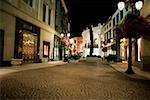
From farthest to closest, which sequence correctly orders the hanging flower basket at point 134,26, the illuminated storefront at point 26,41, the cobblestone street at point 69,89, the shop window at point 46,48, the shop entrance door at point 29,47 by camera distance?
the shop window at point 46,48
the shop entrance door at point 29,47
the illuminated storefront at point 26,41
the hanging flower basket at point 134,26
the cobblestone street at point 69,89

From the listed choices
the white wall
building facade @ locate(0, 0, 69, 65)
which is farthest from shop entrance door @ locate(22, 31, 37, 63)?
the white wall

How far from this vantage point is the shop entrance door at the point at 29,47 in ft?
77.2

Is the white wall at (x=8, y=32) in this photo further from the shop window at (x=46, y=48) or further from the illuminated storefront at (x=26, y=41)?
the shop window at (x=46, y=48)

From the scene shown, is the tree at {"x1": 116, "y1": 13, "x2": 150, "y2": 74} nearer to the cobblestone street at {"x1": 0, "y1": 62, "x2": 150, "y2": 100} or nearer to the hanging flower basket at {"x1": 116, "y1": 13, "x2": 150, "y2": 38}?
the hanging flower basket at {"x1": 116, "y1": 13, "x2": 150, "y2": 38}

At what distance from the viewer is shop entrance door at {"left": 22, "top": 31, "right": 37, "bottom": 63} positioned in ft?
77.2

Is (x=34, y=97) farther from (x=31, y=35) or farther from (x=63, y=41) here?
(x=63, y=41)

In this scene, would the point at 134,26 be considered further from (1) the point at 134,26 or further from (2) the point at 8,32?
(2) the point at 8,32

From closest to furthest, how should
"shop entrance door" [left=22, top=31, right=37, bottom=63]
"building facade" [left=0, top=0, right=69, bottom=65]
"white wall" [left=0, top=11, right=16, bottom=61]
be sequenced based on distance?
1. "white wall" [left=0, top=11, right=16, bottom=61]
2. "building facade" [left=0, top=0, right=69, bottom=65]
3. "shop entrance door" [left=22, top=31, right=37, bottom=63]

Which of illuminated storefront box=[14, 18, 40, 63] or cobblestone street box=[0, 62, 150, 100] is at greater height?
illuminated storefront box=[14, 18, 40, 63]

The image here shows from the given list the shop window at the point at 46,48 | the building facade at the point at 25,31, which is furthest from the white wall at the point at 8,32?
the shop window at the point at 46,48

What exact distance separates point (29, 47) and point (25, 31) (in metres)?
2.54

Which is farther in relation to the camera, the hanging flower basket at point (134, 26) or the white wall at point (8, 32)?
the white wall at point (8, 32)

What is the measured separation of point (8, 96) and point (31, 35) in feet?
66.7

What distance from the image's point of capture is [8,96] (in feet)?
19.8
